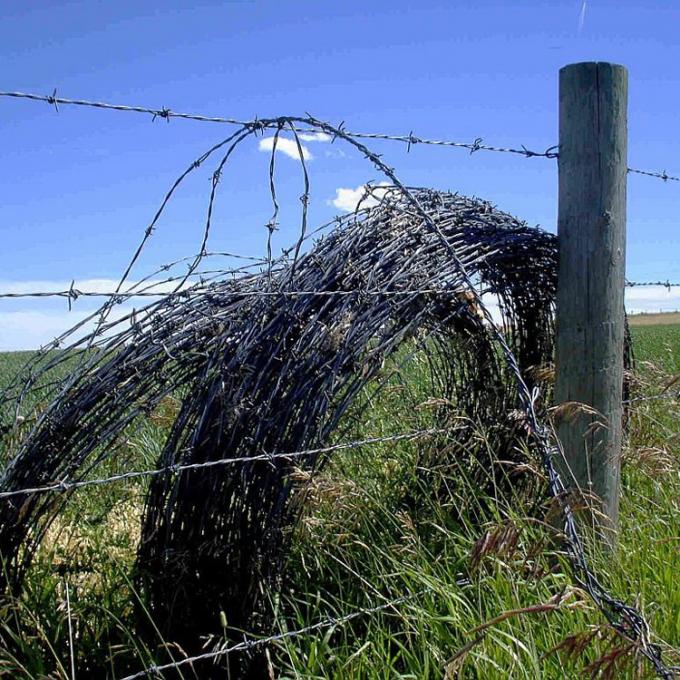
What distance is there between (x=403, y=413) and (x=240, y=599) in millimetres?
2432

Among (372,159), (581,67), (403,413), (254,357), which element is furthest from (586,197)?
(403,413)

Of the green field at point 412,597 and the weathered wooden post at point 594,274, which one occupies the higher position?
the weathered wooden post at point 594,274

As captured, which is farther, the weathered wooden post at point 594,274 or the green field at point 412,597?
the weathered wooden post at point 594,274

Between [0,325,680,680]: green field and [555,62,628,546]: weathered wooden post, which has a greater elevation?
[555,62,628,546]: weathered wooden post

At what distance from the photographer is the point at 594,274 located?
10.2 feet

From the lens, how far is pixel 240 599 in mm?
2670

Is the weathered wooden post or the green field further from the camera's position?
the weathered wooden post

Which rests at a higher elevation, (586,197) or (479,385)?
(586,197)

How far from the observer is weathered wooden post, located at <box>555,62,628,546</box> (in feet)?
10.1

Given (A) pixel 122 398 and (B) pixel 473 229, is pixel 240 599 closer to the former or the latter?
(A) pixel 122 398

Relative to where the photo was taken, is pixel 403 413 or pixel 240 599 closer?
pixel 240 599

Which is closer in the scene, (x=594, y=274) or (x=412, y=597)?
(x=412, y=597)

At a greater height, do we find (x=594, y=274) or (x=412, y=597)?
(x=594, y=274)

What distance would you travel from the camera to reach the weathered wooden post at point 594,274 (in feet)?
10.1
